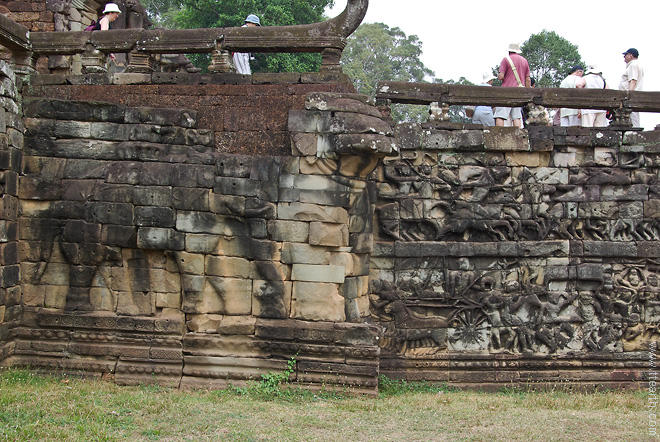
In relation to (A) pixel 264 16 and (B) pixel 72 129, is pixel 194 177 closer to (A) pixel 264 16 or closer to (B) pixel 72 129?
(B) pixel 72 129

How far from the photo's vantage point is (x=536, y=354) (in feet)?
32.1

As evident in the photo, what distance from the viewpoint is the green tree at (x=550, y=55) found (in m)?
29.5

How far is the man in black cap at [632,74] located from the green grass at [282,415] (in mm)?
5235

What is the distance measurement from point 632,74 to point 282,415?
820 cm

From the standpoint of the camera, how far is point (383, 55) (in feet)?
133

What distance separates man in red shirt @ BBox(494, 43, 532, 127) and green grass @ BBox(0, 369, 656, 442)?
4.64m

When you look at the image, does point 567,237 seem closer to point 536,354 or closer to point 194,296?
point 536,354

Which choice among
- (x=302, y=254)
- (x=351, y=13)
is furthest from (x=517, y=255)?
(x=351, y=13)

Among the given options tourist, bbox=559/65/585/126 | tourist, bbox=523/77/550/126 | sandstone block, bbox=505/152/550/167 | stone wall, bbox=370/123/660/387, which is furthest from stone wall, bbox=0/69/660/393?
tourist, bbox=559/65/585/126

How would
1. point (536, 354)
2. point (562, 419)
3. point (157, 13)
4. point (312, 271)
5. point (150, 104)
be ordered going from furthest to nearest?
point (157, 13) < point (536, 354) < point (150, 104) < point (312, 271) < point (562, 419)

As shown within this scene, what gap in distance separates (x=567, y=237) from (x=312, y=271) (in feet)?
14.3

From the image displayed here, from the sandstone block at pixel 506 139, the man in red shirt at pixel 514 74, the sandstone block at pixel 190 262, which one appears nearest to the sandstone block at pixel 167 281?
the sandstone block at pixel 190 262

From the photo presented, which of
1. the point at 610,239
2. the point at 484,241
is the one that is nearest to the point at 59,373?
the point at 484,241

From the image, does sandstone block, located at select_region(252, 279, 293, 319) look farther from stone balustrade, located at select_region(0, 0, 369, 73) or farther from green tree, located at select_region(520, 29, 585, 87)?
green tree, located at select_region(520, 29, 585, 87)
